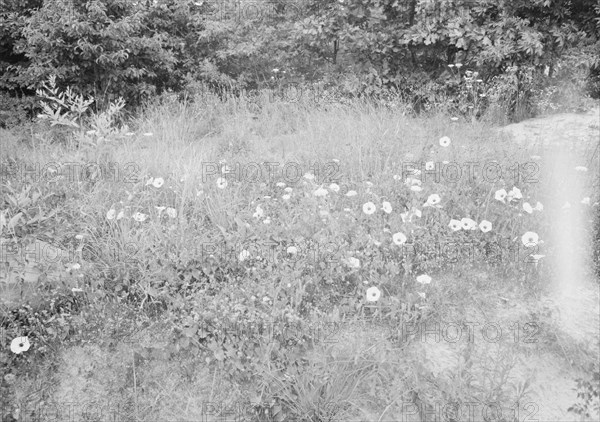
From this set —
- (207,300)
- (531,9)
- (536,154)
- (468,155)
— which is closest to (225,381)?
(207,300)

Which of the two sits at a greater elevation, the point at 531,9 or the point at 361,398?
the point at 531,9

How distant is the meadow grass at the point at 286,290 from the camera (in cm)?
288

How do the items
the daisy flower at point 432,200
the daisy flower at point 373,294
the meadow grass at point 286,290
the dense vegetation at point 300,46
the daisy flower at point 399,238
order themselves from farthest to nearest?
1. the dense vegetation at point 300,46
2. the daisy flower at point 432,200
3. the daisy flower at point 399,238
4. the daisy flower at point 373,294
5. the meadow grass at point 286,290

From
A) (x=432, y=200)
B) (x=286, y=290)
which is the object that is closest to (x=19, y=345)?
(x=286, y=290)

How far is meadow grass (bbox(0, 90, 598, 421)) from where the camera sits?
2.88m

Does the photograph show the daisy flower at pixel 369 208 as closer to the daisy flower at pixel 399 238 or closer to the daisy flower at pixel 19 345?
the daisy flower at pixel 399 238

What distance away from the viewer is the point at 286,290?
10.9 ft

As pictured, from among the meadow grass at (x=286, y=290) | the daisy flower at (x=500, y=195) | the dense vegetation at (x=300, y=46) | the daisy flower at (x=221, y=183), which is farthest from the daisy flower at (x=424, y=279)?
the dense vegetation at (x=300, y=46)

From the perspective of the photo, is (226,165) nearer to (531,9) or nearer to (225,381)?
(225,381)

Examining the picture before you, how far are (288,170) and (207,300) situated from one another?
1903 mm

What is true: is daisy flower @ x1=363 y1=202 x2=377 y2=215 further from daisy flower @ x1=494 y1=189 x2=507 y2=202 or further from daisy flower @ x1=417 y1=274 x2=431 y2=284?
daisy flower @ x1=494 y1=189 x2=507 y2=202

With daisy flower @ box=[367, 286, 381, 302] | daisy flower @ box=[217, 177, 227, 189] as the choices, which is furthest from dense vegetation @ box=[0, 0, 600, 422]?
daisy flower @ box=[217, 177, 227, 189]

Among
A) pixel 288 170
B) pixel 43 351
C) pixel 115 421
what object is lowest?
pixel 115 421

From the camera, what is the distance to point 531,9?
22.6 feet
